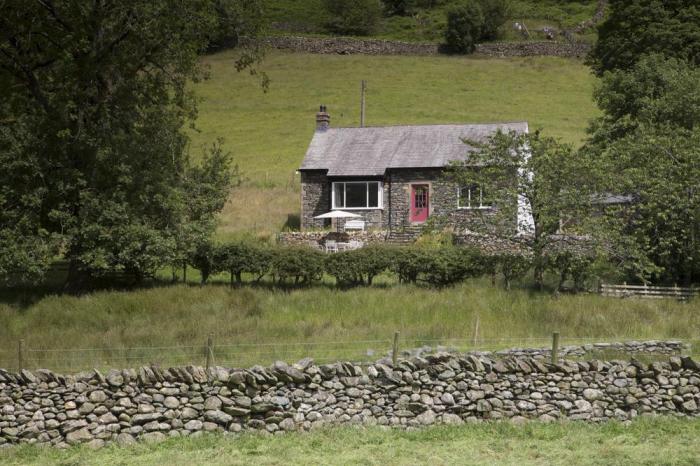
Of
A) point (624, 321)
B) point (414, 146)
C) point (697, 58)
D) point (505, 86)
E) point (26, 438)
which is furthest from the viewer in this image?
point (505, 86)

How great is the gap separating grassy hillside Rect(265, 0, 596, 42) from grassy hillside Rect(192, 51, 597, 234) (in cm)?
1521

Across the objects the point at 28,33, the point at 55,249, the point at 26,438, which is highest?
the point at 28,33

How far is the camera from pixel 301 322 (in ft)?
70.2

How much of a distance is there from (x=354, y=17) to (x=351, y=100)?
3525 centimetres

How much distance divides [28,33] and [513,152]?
57.2ft

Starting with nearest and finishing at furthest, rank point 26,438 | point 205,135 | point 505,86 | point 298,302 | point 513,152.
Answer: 1. point 26,438
2. point 298,302
3. point 513,152
4. point 205,135
5. point 505,86

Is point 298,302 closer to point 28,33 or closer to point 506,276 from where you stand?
point 506,276

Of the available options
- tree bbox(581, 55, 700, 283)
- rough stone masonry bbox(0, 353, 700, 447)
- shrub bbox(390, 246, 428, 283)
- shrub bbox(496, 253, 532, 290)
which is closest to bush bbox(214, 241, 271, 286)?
shrub bbox(390, 246, 428, 283)

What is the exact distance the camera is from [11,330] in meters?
22.0

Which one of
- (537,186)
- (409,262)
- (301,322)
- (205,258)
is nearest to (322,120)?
(205,258)

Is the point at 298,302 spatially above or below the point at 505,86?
below

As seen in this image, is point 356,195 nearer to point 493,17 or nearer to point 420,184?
point 420,184

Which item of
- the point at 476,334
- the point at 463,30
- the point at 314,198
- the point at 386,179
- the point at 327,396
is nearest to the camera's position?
the point at 327,396

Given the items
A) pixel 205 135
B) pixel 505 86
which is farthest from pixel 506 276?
pixel 505 86
